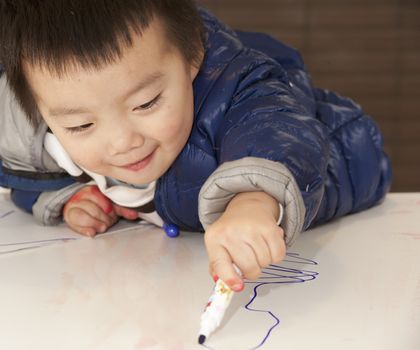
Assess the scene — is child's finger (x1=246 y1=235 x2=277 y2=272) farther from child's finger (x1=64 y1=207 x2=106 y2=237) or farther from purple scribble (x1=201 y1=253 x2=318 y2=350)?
child's finger (x1=64 y1=207 x2=106 y2=237)

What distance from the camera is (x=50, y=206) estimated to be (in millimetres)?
995

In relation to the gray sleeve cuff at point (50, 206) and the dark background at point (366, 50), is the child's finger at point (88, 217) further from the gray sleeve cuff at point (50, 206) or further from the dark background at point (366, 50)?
the dark background at point (366, 50)

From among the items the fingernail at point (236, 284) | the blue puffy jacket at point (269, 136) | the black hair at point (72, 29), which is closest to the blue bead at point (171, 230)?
the blue puffy jacket at point (269, 136)

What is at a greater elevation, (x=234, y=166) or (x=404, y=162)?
(x=234, y=166)

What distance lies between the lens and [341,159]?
1026 mm

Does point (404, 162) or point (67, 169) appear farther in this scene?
point (404, 162)

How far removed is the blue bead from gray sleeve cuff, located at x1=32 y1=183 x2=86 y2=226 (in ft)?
0.50

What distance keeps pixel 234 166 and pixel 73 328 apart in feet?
0.63

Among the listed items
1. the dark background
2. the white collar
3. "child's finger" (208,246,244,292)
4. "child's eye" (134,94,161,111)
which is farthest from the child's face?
the dark background

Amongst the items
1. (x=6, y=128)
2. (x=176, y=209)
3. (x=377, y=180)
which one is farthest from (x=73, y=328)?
(x=377, y=180)

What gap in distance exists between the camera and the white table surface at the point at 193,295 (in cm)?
63

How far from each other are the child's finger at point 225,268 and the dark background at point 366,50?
1.33 m

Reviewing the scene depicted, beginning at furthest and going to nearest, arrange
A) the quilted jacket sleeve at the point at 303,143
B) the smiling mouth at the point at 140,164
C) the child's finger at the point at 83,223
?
the child's finger at the point at 83,223 → the smiling mouth at the point at 140,164 → the quilted jacket sleeve at the point at 303,143

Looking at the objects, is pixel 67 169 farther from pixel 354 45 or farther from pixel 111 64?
pixel 354 45
